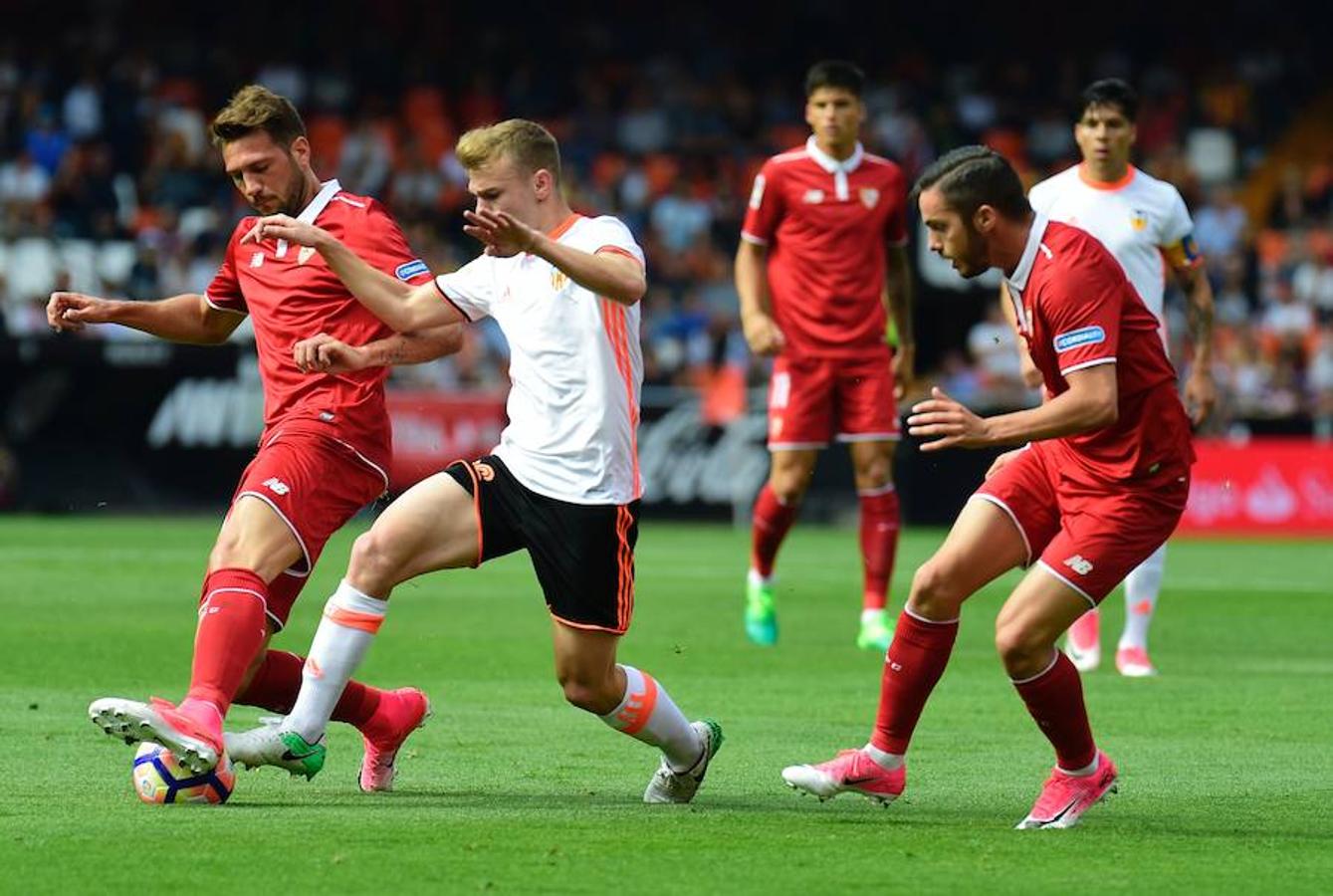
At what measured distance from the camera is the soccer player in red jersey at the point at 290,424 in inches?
278

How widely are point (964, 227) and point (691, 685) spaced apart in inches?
164

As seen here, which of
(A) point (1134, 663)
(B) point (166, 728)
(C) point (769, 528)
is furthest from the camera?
(C) point (769, 528)

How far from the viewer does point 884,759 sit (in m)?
7.01

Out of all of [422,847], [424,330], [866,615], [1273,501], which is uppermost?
[424,330]

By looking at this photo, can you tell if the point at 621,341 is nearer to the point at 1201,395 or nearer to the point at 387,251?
the point at 387,251

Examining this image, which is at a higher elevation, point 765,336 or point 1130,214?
point 1130,214

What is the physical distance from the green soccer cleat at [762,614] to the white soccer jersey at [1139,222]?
2.63 meters

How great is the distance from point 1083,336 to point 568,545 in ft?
5.29

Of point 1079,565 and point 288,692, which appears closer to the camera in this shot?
point 1079,565

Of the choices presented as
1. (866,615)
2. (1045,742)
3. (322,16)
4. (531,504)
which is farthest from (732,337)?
(531,504)

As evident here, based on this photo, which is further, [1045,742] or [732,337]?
[732,337]

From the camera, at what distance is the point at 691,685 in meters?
10.4

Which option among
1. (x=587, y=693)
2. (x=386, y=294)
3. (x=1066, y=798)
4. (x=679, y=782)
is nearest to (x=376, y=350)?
(x=386, y=294)

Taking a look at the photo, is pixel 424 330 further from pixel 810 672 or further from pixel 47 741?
pixel 810 672
